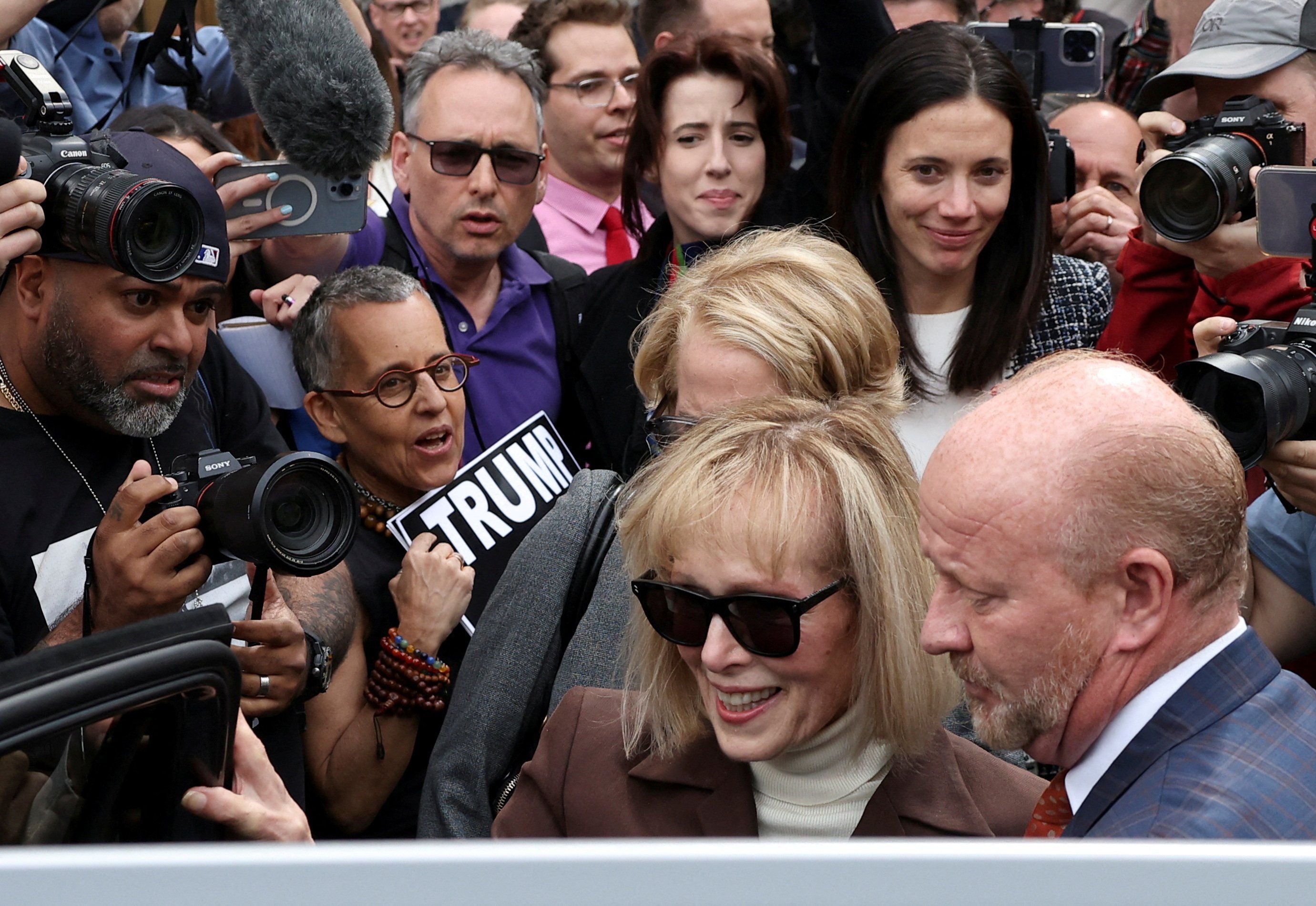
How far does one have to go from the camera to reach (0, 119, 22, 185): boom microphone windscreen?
7.49 ft

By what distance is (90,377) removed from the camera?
8.24 ft

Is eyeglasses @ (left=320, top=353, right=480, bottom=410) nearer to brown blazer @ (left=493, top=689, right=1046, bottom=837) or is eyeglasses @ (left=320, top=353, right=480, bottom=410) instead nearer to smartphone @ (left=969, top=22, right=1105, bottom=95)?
brown blazer @ (left=493, top=689, right=1046, bottom=837)

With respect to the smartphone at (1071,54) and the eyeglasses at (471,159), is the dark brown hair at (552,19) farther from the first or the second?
the smartphone at (1071,54)

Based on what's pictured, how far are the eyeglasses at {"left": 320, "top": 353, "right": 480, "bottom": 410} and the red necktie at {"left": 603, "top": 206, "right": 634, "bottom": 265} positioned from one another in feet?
5.12

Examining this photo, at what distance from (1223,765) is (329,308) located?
2.27 metres

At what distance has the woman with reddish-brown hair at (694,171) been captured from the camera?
3520 mm

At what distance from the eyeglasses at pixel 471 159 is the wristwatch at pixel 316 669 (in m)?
1.49

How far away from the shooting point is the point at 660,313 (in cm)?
264

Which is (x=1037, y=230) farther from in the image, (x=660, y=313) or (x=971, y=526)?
(x=971, y=526)

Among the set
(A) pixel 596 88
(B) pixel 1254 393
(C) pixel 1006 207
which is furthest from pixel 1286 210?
(A) pixel 596 88

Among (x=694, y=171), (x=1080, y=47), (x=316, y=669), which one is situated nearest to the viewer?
(x=316, y=669)

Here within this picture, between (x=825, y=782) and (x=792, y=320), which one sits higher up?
(x=792, y=320)

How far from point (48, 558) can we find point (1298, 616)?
223cm

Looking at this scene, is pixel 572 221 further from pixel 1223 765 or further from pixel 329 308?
pixel 1223 765
